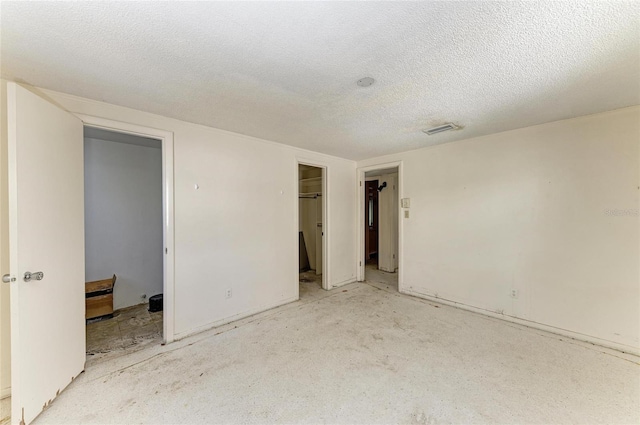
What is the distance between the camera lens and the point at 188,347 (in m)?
2.40

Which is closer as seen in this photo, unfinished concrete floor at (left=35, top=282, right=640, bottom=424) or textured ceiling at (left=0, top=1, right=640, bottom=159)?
textured ceiling at (left=0, top=1, right=640, bottom=159)

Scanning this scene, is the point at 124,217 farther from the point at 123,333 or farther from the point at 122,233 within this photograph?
the point at 123,333

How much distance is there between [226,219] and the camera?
9.65ft

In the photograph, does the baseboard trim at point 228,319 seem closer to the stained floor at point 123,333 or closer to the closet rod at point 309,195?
the stained floor at point 123,333

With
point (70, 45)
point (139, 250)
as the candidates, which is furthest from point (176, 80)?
point (139, 250)

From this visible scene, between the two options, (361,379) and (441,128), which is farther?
(441,128)

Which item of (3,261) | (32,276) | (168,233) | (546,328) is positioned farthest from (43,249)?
(546,328)

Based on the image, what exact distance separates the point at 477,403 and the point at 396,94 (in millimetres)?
2322

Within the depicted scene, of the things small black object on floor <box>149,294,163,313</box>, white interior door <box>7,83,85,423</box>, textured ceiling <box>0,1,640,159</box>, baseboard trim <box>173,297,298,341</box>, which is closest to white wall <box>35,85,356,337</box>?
baseboard trim <box>173,297,298,341</box>

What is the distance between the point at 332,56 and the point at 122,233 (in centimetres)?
366

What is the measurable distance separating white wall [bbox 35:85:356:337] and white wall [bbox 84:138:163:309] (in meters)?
1.44

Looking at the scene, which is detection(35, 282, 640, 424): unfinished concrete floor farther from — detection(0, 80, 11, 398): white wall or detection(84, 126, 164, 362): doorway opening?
detection(84, 126, 164, 362): doorway opening

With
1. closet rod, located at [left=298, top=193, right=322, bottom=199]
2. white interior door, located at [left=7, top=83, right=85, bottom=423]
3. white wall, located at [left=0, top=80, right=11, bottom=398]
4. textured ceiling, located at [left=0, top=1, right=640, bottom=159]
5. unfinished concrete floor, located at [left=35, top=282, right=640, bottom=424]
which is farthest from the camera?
closet rod, located at [left=298, top=193, right=322, bottom=199]

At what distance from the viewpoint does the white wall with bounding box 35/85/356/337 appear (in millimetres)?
2588
